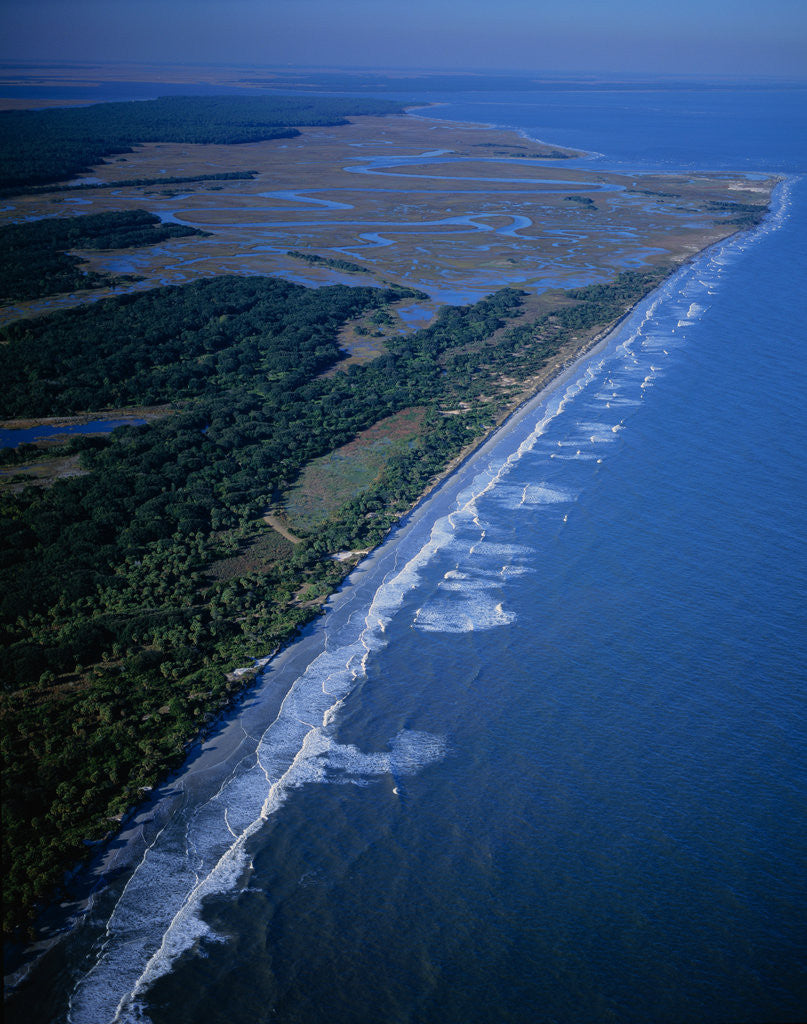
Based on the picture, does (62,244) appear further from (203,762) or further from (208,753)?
(203,762)

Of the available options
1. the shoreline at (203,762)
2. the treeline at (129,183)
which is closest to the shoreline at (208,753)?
the shoreline at (203,762)

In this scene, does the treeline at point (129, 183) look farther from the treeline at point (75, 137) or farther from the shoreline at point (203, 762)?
the shoreline at point (203, 762)

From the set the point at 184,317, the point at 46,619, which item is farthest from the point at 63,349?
the point at 46,619

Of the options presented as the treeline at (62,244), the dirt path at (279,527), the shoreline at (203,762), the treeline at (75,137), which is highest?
the treeline at (75,137)

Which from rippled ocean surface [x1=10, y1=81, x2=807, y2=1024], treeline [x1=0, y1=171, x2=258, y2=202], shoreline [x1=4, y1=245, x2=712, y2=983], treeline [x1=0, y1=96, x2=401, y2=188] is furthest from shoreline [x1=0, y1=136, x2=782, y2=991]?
treeline [x1=0, y1=96, x2=401, y2=188]

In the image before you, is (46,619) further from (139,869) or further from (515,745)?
(515,745)

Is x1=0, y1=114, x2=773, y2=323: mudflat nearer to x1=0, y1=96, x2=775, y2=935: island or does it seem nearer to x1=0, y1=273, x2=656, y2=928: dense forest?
x1=0, y1=96, x2=775, y2=935: island
